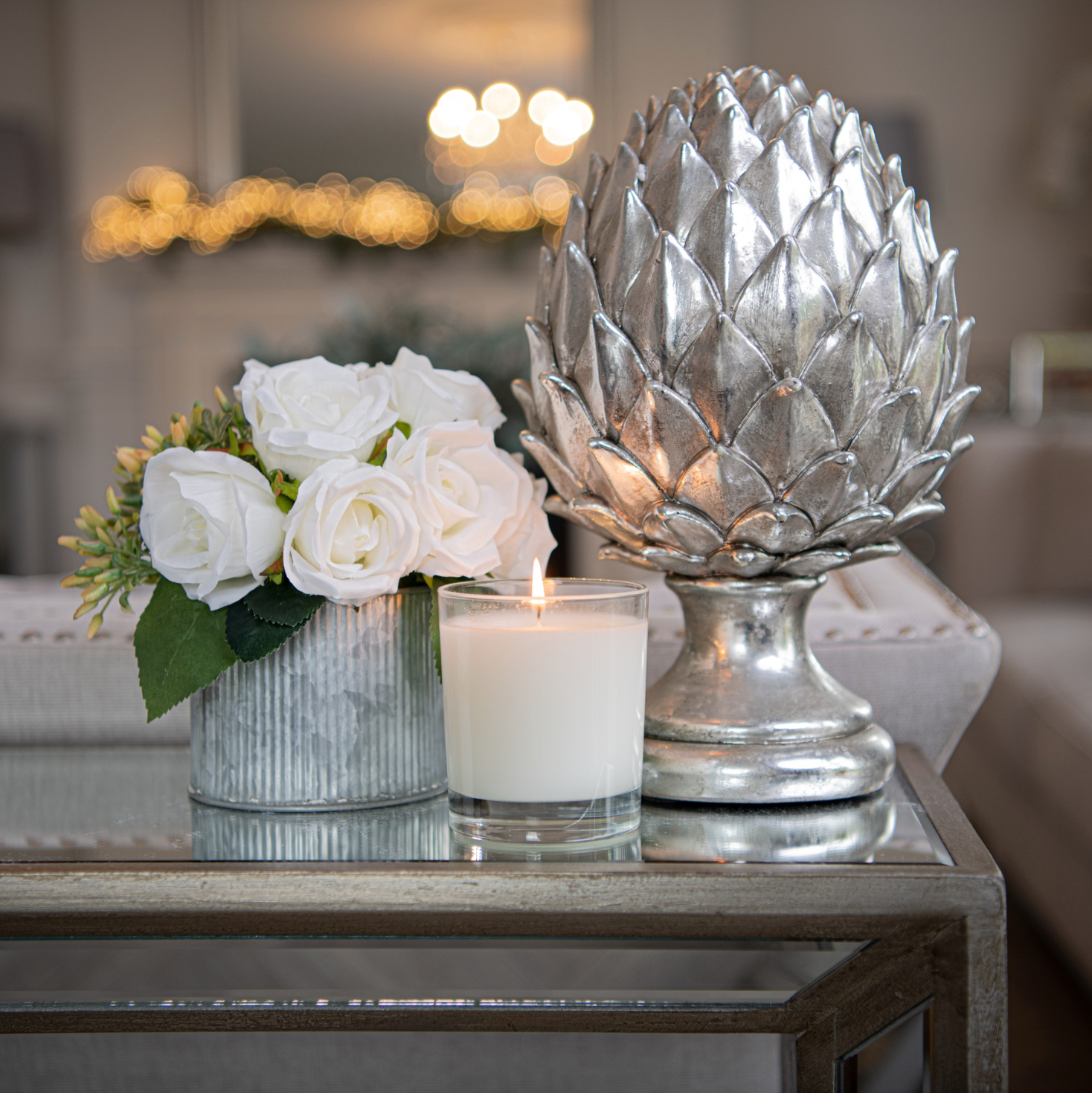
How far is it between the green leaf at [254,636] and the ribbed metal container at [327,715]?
0.9 inches

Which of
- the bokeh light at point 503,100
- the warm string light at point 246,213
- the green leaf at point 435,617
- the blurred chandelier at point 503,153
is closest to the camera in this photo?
the green leaf at point 435,617

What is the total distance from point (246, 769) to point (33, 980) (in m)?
0.19

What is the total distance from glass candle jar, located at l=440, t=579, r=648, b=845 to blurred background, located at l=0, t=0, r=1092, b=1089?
3.78 m

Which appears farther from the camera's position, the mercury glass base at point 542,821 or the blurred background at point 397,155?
the blurred background at point 397,155

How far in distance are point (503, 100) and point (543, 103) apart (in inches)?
6.3

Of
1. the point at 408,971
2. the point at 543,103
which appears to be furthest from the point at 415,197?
the point at 408,971

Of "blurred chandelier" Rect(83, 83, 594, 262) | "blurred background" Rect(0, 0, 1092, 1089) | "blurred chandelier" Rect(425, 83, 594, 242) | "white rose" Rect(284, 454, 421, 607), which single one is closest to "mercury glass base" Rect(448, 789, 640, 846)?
"white rose" Rect(284, 454, 421, 607)

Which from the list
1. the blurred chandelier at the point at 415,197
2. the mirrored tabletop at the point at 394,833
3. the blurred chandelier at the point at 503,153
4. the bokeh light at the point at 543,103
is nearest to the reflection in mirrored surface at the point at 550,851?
the mirrored tabletop at the point at 394,833

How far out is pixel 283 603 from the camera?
525mm

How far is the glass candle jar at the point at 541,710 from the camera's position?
0.49 meters

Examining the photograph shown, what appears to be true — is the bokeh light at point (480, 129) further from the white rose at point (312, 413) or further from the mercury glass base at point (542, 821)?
the mercury glass base at point (542, 821)

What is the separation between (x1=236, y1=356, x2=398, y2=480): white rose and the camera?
1.69 ft

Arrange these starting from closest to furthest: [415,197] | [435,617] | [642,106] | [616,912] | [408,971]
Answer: [616,912]
[435,617]
[408,971]
[642,106]
[415,197]

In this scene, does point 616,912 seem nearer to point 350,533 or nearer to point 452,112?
point 350,533
